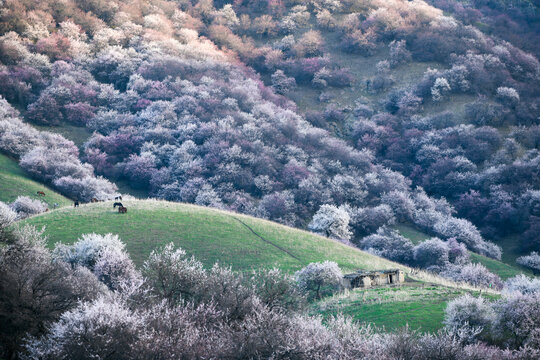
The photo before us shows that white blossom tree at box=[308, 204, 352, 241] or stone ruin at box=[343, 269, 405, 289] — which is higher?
stone ruin at box=[343, 269, 405, 289]

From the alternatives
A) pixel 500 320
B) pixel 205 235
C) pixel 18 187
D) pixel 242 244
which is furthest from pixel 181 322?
pixel 18 187

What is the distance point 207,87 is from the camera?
96688 millimetres

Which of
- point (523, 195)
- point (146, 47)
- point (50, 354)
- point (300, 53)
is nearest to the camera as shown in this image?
point (50, 354)

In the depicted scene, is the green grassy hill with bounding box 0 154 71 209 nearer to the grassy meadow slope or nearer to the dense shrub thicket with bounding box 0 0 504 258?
the dense shrub thicket with bounding box 0 0 504 258

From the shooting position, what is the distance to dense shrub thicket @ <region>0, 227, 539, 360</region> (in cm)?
2116

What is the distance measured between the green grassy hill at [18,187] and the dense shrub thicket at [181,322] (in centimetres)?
2693

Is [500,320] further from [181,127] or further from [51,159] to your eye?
[181,127]

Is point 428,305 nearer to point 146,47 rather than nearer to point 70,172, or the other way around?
point 70,172

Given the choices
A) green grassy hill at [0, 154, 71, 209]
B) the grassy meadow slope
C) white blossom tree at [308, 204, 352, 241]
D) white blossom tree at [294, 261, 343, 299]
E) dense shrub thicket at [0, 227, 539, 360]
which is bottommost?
green grassy hill at [0, 154, 71, 209]

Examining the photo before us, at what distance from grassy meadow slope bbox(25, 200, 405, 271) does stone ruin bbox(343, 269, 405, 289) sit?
287 centimetres

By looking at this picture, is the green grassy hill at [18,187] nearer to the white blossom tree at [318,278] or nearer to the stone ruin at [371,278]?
the white blossom tree at [318,278]

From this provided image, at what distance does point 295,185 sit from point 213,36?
5758 cm

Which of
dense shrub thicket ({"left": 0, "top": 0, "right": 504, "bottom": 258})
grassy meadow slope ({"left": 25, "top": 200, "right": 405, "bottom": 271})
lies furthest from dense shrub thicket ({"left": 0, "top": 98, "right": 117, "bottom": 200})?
grassy meadow slope ({"left": 25, "top": 200, "right": 405, "bottom": 271})

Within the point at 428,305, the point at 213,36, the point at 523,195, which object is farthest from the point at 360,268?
the point at 213,36
